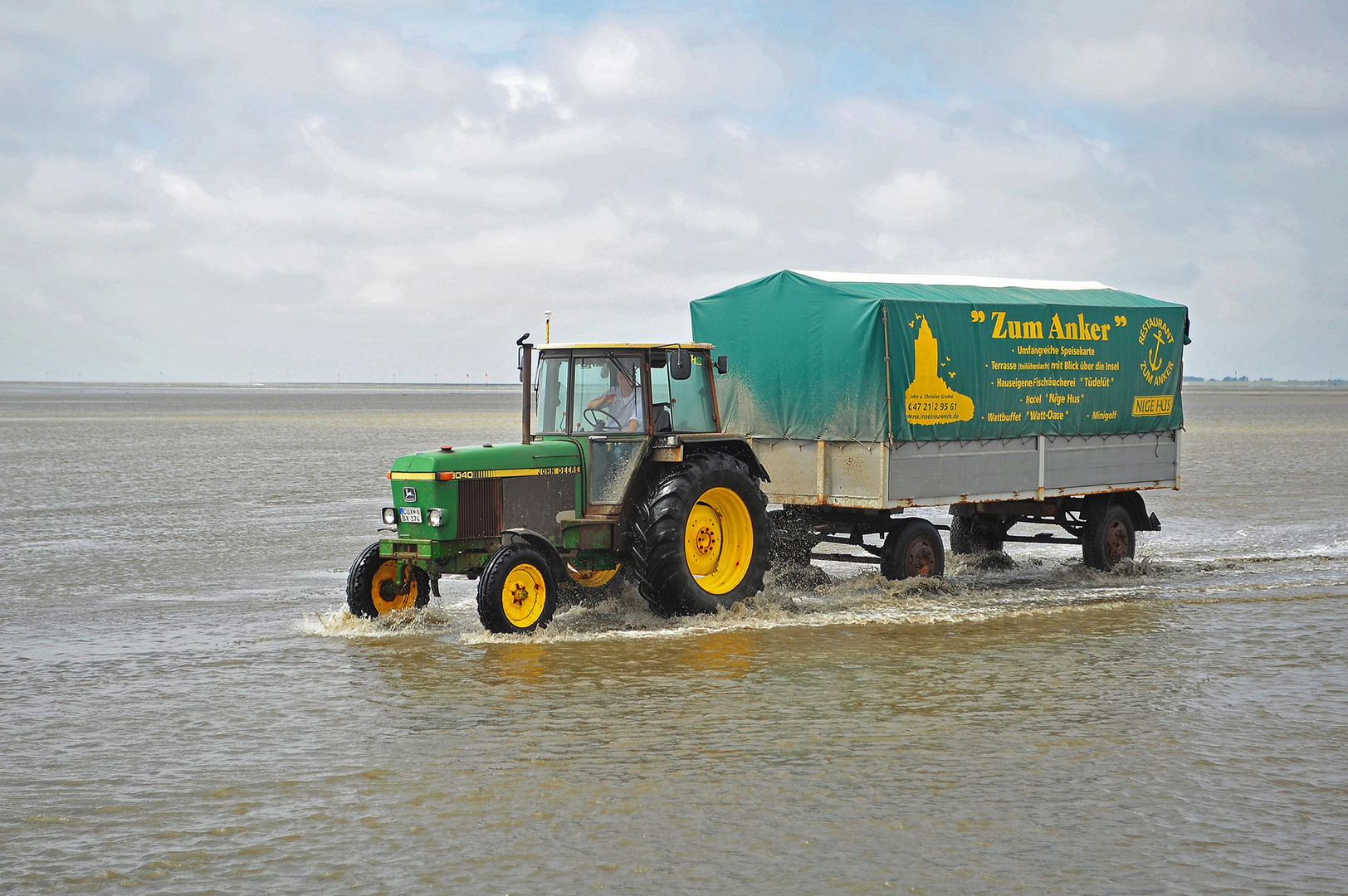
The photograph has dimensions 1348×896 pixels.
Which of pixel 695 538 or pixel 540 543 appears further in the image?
pixel 695 538

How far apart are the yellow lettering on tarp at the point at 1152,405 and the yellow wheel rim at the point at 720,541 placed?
5.68 meters

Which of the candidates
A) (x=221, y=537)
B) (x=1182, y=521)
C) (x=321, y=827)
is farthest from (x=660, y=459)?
(x=1182, y=521)

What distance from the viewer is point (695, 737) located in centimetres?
805

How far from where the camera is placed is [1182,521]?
20688mm

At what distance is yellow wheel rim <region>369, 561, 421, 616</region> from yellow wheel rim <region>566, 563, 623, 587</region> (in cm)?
137

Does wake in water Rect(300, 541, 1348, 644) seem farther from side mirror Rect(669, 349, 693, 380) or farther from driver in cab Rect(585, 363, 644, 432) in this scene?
side mirror Rect(669, 349, 693, 380)

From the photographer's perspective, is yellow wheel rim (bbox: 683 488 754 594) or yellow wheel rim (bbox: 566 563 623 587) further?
yellow wheel rim (bbox: 683 488 754 594)

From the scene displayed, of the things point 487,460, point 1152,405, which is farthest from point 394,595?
point 1152,405

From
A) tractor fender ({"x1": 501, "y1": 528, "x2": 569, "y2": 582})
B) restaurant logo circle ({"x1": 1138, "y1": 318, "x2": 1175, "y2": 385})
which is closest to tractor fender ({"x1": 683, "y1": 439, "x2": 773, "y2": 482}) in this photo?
tractor fender ({"x1": 501, "y1": 528, "x2": 569, "y2": 582})

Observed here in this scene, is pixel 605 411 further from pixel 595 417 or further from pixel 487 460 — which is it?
pixel 487 460

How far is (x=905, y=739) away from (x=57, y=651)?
6735 millimetres

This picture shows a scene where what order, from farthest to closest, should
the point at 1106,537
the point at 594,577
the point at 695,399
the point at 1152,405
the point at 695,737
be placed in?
the point at 1152,405, the point at 1106,537, the point at 695,399, the point at 594,577, the point at 695,737

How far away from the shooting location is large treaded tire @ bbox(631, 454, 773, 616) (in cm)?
1155

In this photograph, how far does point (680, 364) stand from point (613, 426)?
3.53 feet
